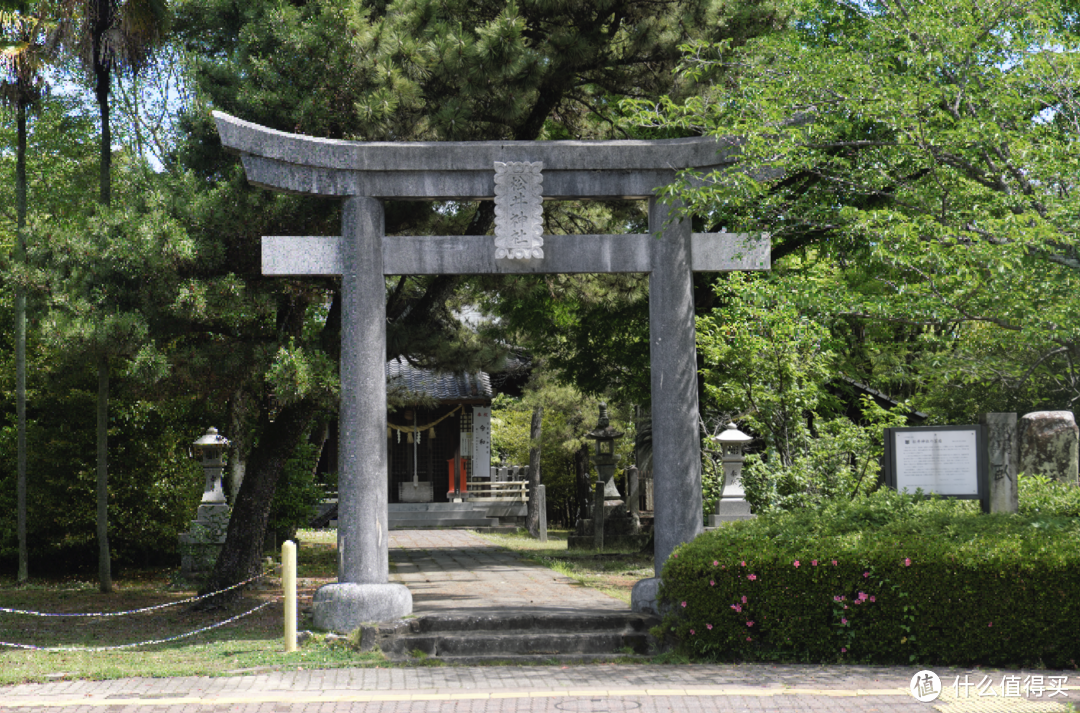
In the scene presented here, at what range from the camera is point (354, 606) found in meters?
9.14

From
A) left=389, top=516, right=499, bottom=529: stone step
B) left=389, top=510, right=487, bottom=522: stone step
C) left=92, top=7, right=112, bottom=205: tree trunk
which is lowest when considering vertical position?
left=389, top=516, right=499, bottom=529: stone step

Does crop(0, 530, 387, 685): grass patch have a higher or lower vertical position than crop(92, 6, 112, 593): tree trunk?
lower

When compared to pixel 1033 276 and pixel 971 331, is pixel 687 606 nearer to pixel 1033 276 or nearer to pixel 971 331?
pixel 1033 276

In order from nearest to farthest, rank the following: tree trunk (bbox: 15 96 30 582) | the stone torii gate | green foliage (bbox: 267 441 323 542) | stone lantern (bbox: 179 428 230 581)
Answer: the stone torii gate, stone lantern (bbox: 179 428 230 581), tree trunk (bbox: 15 96 30 582), green foliage (bbox: 267 441 323 542)

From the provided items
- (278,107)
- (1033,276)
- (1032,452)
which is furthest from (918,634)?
(278,107)

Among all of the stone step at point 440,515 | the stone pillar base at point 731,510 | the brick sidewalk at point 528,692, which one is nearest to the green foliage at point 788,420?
the stone pillar base at point 731,510

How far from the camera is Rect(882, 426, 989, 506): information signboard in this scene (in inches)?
339

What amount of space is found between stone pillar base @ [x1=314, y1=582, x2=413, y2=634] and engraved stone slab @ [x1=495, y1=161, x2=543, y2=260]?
3.50 meters

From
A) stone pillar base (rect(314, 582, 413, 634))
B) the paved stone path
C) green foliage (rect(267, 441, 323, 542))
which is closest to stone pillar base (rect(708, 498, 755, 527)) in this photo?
the paved stone path

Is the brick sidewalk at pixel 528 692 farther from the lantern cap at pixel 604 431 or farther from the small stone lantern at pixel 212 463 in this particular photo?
the lantern cap at pixel 604 431

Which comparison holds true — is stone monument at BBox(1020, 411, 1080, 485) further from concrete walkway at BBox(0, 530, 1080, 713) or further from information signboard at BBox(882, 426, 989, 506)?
concrete walkway at BBox(0, 530, 1080, 713)

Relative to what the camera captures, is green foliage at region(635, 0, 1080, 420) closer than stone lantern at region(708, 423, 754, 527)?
Yes

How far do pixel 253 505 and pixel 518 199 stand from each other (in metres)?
5.81

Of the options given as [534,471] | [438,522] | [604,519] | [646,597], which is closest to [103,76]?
[646,597]
